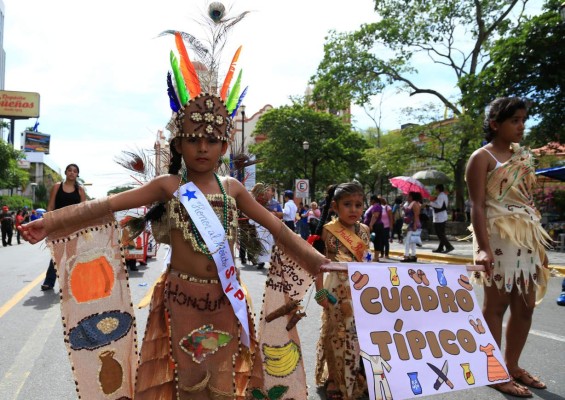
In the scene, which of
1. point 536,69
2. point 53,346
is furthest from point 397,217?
point 53,346

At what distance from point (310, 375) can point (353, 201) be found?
1430 mm

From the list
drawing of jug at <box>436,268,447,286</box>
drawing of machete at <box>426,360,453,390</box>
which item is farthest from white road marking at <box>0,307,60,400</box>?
drawing of jug at <box>436,268,447,286</box>

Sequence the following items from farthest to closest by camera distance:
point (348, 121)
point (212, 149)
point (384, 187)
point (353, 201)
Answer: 1. point (384, 187)
2. point (348, 121)
3. point (353, 201)
4. point (212, 149)

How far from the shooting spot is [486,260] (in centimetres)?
346

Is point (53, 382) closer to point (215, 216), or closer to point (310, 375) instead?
point (310, 375)

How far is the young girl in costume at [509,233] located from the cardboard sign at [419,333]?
2.13ft

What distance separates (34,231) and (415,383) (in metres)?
2.04

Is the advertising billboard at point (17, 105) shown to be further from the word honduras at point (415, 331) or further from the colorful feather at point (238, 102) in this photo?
the word honduras at point (415, 331)

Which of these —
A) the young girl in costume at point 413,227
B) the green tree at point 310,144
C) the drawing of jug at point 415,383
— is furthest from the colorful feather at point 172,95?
the green tree at point 310,144

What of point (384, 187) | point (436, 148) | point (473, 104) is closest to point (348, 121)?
point (384, 187)

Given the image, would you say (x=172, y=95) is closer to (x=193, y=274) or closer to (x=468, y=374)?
(x=193, y=274)

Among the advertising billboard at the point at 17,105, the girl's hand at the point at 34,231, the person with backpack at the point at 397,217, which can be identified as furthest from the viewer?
the advertising billboard at the point at 17,105

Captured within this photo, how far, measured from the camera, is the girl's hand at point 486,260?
11.3ft

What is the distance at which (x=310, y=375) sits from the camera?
161 inches
